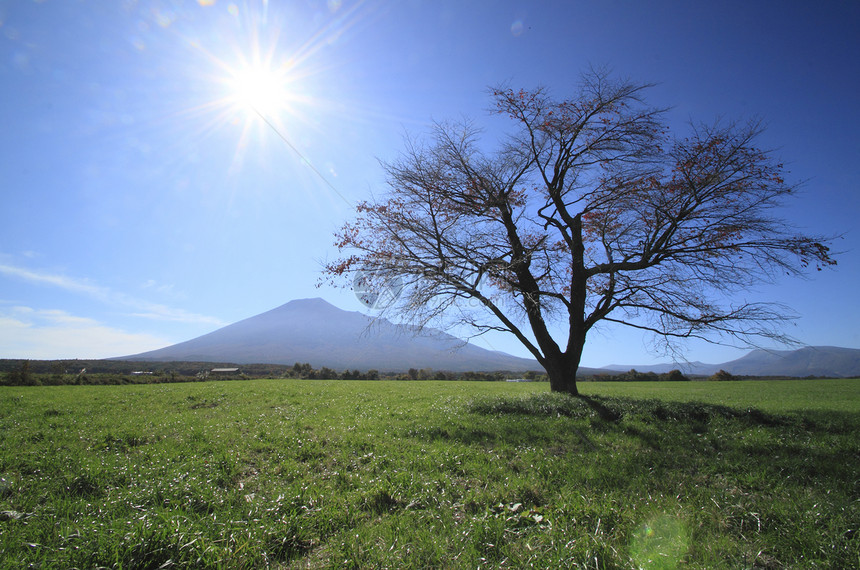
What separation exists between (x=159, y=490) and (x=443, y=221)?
11.8 meters

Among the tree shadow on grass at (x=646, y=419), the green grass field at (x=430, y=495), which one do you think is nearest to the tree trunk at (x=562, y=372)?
the tree shadow on grass at (x=646, y=419)

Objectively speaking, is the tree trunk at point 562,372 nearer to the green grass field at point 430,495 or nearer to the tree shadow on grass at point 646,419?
the tree shadow on grass at point 646,419

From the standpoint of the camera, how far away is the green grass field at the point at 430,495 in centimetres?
347

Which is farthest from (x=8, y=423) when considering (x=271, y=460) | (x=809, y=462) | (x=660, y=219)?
(x=660, y=219)

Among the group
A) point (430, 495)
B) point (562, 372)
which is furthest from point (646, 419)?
point (430, 495)

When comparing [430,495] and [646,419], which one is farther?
[646,419]

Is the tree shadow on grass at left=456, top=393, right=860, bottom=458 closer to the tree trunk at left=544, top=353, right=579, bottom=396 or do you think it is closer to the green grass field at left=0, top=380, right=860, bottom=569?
the green grass field at left=0, top=380, right=860, bottom=569

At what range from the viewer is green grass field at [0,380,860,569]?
347cm

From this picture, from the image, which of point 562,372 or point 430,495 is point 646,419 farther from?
point 430,495

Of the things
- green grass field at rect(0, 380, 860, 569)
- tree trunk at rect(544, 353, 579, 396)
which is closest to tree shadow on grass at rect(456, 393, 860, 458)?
green grass field at rect(0, 380, 860, 569)

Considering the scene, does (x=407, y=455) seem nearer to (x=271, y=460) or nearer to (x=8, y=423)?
(x=271, y=460)

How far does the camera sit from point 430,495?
197 inches

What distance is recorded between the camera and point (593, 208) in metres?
15.2

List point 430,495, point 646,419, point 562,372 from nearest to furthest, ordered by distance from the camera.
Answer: point 430,495, point 646,419, point 562,372
